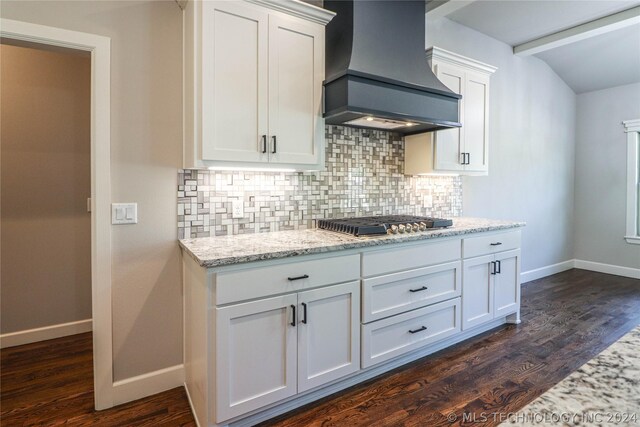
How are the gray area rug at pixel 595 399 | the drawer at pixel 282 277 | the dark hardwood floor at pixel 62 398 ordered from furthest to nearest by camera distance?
the dark hardwood floor at pixel 62 398 < the drawer at pixel 282 277 < the gray area rug at pixel 595 399

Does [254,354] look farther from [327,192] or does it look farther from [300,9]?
[300,9]

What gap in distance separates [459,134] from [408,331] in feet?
6.02

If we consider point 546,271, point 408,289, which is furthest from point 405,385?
point 546,271

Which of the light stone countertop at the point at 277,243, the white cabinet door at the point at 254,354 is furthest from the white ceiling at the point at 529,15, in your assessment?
the white cabinet door at the point at 254,354

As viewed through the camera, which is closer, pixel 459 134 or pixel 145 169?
pixel 145 169

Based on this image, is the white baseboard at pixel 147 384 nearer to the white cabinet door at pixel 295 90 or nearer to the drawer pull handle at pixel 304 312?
the drawer pull handle at pixel 304 312

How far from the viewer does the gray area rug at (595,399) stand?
1.80ft

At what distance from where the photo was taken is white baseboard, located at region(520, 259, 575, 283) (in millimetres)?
4629

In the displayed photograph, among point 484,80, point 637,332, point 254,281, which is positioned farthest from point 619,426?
point 484,80

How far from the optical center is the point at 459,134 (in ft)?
10.5

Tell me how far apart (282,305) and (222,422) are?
62 centimetres

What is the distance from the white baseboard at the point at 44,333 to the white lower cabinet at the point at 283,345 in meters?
2.01

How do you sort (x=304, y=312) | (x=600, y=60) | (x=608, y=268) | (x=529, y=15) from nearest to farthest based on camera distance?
(x=304, y=312), (x=529, y=15), (x=600, y=60), (x=608, y=268)

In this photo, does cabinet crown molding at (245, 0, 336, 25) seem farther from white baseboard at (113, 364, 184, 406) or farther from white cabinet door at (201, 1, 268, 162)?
white baseboard at (113, 364, 184, 406)
